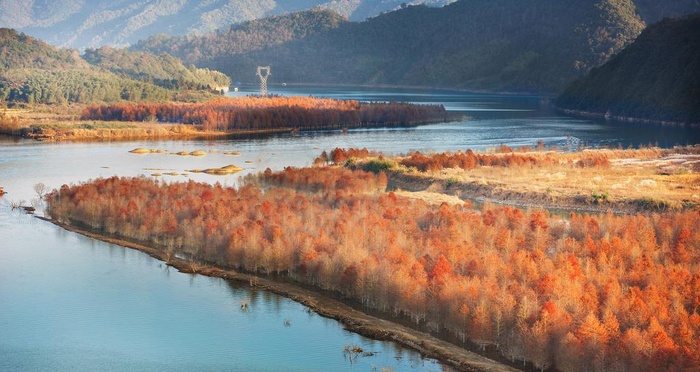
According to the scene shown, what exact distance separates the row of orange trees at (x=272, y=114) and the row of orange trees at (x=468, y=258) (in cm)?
7961

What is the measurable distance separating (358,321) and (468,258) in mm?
6164

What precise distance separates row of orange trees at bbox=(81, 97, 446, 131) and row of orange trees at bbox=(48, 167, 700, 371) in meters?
79.6

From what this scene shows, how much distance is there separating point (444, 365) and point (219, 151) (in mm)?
75838

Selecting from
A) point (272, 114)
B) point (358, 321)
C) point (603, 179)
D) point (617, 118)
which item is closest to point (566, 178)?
point (603, 179)

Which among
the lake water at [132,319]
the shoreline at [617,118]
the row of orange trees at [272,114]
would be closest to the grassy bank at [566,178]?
the lake water at [132,319]

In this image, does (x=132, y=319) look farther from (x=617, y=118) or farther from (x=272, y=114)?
(x=617, y=118)

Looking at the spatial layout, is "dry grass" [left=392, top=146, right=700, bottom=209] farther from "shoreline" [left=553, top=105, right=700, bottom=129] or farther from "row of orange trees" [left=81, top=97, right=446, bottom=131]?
"row of orange trees" [left=81, top=97, right=446, bottom=131]

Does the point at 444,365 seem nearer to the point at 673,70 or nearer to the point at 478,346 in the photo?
the point at 478,346

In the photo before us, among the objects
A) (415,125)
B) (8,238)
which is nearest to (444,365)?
(8,238)

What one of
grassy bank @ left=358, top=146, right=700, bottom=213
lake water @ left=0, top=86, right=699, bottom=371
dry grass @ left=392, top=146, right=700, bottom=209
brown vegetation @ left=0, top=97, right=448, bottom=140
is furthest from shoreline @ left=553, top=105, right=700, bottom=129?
lake water @ left=0, top=86, right=699, bottom=371

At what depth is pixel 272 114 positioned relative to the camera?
147 m

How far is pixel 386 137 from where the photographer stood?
4961 inches

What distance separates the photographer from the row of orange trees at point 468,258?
107 ft

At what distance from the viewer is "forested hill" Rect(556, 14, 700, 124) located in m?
147
